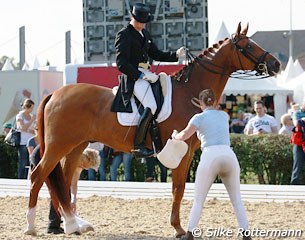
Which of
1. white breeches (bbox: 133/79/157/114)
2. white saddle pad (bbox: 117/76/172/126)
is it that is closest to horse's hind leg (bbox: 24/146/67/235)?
white saddle pad (bbox: 117/76/172/126)

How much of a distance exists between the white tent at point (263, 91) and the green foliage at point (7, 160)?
8.80 meters

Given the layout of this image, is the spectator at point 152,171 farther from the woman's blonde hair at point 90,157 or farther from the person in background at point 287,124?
the woman's blonde hair at point 90,157

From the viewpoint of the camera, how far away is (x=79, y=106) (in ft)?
31.3

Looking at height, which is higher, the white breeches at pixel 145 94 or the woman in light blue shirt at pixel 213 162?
the white breeches at pixel 145 94

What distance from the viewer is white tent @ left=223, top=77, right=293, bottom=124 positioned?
2372 centimetres

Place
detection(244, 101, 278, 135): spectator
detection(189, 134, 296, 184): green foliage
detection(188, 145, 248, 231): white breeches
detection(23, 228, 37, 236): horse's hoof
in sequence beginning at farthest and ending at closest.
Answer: detection(244, 101, 278, 135): spectator
detection(189, 134, 296, 184): green foliage
detection(23, 228, 37, 236): horse's hoof
detection(188, 145, 248, 231): white breeches

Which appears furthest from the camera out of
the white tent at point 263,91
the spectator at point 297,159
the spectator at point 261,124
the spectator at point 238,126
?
the white tent at point 263,91

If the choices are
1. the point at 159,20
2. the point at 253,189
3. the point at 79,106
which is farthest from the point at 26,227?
the point at 159,20

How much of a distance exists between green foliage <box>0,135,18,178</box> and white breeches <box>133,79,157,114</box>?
7.75m

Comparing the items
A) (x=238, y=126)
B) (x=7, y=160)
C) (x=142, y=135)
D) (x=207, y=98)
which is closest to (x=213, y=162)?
(x=207, y=98)

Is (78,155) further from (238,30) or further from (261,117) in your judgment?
(261,117)

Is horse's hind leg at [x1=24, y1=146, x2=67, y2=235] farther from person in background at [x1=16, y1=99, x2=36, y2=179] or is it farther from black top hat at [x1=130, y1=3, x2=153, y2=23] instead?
person in background at [x1=16, y1=99, x2=36, y2=179]

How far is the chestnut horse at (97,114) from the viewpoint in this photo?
935 centimetres

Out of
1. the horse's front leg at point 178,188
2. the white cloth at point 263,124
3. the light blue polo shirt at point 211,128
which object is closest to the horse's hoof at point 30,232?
the horse's front leg at point 178,188
